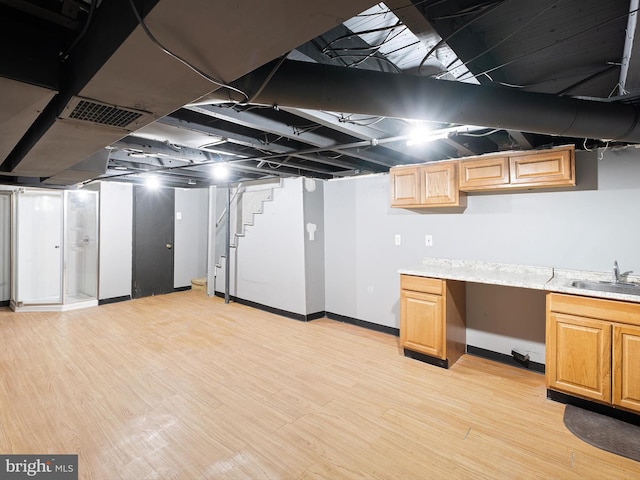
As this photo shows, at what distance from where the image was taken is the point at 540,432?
2.19 m

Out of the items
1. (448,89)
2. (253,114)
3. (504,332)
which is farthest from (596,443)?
(253,114)

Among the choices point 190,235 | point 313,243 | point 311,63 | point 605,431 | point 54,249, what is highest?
point 311,63

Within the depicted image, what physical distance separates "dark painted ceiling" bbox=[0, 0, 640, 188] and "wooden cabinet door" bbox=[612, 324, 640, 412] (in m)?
1.30

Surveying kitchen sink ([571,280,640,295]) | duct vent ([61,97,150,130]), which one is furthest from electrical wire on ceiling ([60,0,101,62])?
kitchen sink ([571,280,640,295])

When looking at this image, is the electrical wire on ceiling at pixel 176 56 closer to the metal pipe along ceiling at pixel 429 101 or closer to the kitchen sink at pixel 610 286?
the metal pipe along ceiling at pixel 429 101

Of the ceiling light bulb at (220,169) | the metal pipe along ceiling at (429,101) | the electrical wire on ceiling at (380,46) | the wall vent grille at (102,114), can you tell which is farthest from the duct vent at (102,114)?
the ceiling light bulb at (220,169)

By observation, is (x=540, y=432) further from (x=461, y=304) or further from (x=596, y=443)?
(x=461, y=304)

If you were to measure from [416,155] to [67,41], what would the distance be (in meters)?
3.36

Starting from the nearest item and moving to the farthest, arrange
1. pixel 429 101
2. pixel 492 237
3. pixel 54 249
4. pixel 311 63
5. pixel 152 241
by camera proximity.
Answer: pixel 311 63
pixel 429 101
pixel 492 237
pixel 54 249
pixel 152 241

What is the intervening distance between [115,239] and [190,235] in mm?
1462

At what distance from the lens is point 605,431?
7.18 ft

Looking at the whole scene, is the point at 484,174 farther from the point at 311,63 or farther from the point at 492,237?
the point at 311,63

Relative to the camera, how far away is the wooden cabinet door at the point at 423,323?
3.12 meters

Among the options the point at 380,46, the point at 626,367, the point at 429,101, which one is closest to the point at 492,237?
the point at 626,367
